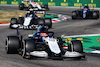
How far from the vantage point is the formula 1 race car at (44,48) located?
10938 millimetres

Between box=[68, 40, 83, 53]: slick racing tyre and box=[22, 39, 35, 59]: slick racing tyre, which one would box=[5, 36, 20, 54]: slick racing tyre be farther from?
box=[68, 40, 83, 53]: slick racing tyre

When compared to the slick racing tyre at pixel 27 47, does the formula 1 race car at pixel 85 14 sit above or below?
below

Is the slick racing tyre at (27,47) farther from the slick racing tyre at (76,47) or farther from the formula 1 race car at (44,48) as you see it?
the slick racing tyre at (76,47)

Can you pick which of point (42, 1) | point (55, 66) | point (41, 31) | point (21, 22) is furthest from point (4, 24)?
point (42, 1)

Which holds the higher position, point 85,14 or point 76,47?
point 76,47

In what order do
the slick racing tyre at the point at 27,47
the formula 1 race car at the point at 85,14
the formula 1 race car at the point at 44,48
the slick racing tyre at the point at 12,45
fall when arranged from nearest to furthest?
the formula 1 race car at the point at 44,48 → the slick racing tyre at the point at 27,47 → the slick racing tyre at the point at 12,45 → the formula 1 race car at the point at 85,14

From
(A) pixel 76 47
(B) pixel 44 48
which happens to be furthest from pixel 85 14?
(A) pixel 76 47

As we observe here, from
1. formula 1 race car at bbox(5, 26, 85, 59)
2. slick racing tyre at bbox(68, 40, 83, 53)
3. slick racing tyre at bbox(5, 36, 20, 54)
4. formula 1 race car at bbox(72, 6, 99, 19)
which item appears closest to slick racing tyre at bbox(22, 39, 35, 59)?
formula 1 race car at bbox(5, 26, 85, 59)

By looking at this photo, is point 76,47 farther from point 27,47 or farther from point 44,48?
point 27,47

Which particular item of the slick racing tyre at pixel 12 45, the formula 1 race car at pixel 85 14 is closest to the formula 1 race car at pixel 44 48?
the slick racing tyre at pixel 12 45

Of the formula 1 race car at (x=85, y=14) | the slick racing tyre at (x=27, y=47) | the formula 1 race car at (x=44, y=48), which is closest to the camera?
the formula 1 race car at (x=44, y=48)

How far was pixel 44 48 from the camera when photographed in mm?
11977

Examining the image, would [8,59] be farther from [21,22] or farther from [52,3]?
[52,3]

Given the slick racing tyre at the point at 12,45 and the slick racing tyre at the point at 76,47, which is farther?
the slick racing tyre at the point at 12,45
